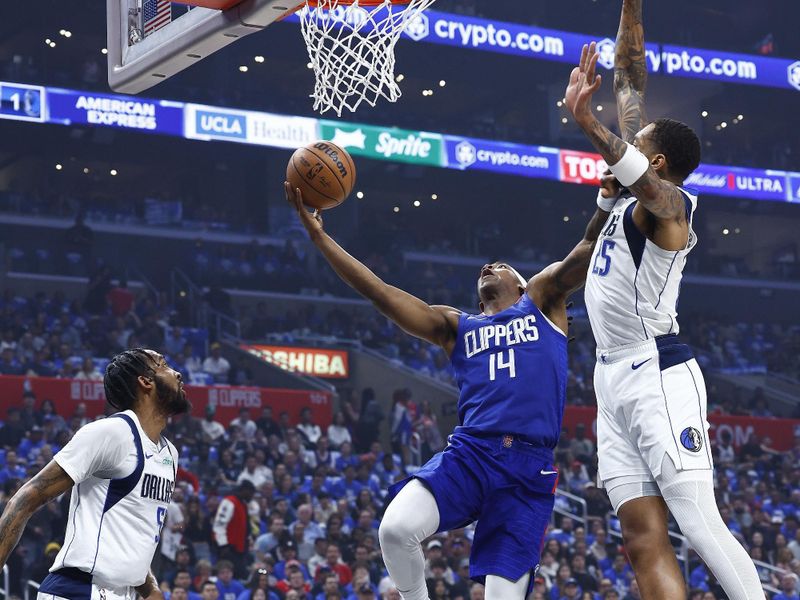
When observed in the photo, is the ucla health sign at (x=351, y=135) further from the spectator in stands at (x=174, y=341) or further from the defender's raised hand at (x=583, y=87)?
the defender's raised hand at (x=583, y=87)

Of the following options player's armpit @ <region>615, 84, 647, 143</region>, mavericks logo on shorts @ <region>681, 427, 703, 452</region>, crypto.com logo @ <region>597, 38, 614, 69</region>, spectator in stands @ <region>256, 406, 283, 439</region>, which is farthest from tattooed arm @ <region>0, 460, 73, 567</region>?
crypto.com logo @ <region>597, 38, 614, 69</region>

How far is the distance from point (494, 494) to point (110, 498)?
149 cm

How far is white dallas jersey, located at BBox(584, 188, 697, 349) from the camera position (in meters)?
4.22

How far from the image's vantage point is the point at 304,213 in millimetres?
4812

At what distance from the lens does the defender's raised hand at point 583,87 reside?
401 cm

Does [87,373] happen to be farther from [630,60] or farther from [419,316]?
[630,60]

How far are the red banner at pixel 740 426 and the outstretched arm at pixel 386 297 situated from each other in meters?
14.9

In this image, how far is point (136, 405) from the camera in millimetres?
4426

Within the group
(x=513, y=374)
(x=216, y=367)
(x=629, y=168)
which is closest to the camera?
(x=629, y=168)

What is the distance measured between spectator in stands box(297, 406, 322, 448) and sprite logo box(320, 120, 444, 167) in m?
8.04

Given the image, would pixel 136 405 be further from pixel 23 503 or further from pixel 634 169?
pixel 634 169

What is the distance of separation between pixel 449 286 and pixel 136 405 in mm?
23316

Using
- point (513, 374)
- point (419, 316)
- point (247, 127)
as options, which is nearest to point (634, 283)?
point (513, 374)

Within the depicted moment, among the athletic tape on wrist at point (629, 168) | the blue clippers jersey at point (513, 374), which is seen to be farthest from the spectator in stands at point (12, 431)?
the athletic tape on wrist at point (629, 168)
